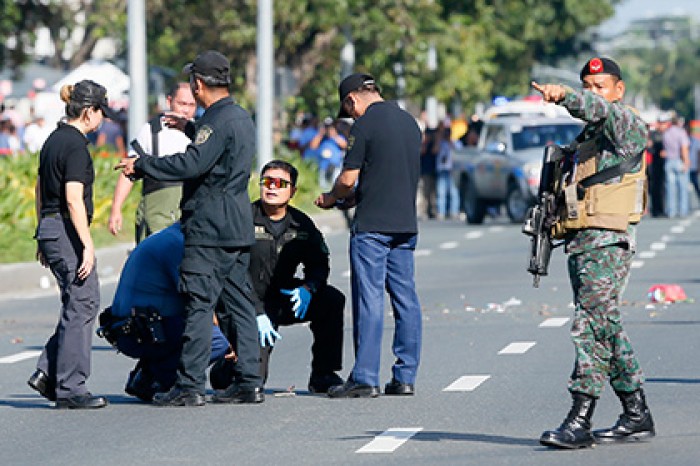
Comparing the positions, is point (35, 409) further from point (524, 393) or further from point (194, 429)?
point (524, 393)

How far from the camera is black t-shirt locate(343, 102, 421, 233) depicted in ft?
34.5

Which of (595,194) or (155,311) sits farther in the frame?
(155,311)

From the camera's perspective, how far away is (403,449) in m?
8.70

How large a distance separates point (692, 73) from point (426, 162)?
473ft

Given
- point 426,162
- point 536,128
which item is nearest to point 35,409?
point 536,128

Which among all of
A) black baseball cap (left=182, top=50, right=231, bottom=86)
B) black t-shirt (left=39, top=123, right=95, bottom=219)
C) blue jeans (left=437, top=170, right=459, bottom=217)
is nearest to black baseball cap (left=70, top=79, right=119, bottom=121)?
black t-shirt (left=39, top=123, right=95, bottom=219)

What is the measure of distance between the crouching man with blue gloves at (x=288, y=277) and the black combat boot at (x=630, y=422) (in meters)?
2.42

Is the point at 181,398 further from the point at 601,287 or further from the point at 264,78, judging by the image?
the point at 264,78

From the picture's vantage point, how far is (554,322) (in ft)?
49.1

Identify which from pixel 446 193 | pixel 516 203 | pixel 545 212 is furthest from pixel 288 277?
pixel 446 193

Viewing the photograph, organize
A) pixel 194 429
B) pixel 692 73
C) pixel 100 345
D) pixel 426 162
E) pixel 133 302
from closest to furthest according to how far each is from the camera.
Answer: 1. pixel 194 429
2. pixel 133 302
3. pixel 100 345
4. pixel 426 162
5. pixel 692 73

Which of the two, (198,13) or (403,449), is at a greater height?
(198,13)

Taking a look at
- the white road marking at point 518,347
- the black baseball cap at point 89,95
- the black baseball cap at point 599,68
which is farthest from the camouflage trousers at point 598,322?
the white road marking at point 518,347

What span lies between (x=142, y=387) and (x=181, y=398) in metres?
0.49
